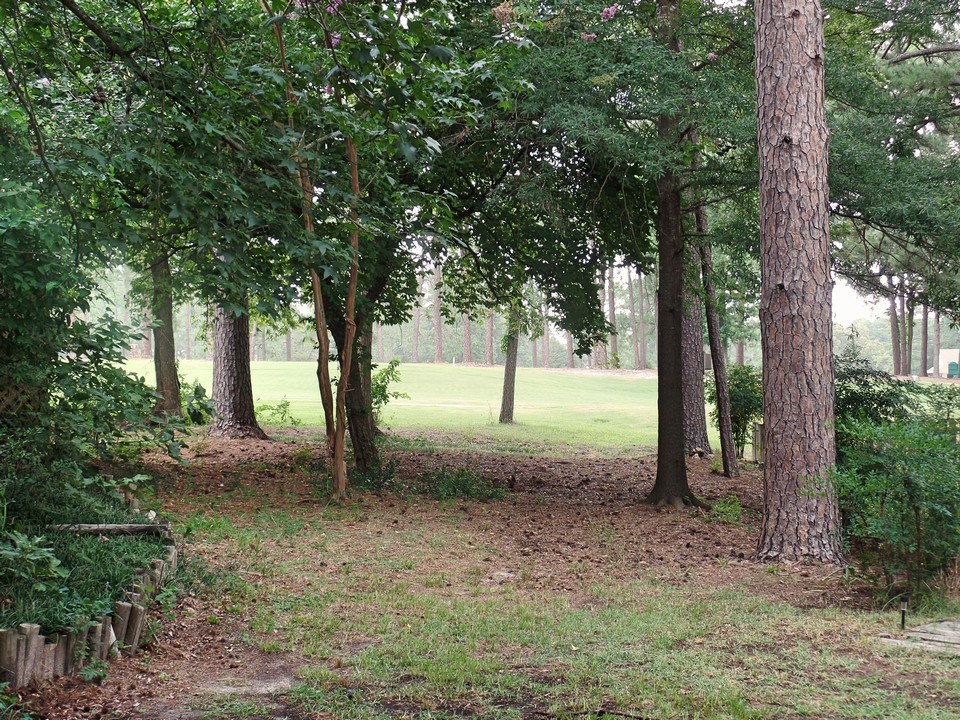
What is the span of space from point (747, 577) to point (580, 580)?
1272 mm

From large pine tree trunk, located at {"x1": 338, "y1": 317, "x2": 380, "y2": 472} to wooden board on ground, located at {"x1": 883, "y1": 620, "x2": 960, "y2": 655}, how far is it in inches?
274

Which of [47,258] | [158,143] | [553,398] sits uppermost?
[158,143]

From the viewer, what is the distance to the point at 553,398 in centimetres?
3841

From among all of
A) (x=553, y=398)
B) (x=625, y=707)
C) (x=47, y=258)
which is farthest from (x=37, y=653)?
(x=553, y=398)

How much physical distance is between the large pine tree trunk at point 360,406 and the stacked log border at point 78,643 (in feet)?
19.7

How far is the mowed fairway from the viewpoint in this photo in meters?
21.0

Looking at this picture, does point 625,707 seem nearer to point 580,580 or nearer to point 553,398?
point 580,580

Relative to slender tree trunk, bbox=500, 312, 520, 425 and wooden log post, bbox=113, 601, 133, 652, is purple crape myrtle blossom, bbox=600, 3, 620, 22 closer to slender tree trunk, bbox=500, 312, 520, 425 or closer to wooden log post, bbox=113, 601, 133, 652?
wooden log post, bbox=113, 601, 133, 652

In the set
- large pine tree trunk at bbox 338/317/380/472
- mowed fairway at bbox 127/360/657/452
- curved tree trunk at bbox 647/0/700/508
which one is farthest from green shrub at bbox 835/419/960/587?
mowed fairway at bbox 127/360/657/452

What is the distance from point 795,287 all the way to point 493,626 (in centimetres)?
379

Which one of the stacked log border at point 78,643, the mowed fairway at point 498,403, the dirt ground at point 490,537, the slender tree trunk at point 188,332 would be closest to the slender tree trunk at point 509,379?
the mowed fairway at point 498,403

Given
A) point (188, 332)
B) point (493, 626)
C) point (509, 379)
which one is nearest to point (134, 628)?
point (493, 626)

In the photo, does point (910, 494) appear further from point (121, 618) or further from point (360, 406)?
point (360, 406)

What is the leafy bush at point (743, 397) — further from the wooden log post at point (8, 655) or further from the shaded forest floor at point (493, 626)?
the wooden log post at point (8, 655)
